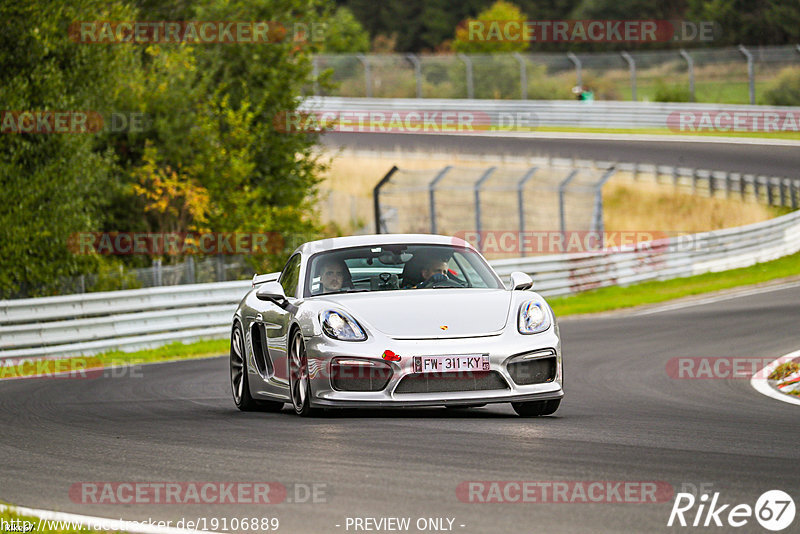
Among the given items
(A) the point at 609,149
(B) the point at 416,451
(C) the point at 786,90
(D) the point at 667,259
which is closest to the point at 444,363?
(B) the point at 416,451

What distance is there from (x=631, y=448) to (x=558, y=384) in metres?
1.71

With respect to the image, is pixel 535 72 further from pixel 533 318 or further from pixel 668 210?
pixel 533 318

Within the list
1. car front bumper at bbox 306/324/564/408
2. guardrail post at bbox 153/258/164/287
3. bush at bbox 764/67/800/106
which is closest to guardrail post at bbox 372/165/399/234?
guardrail post at bbox 153/258/164/287

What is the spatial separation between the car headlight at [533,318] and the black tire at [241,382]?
259 cm

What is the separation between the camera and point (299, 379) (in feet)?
29.1

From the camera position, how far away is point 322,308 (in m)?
8.77

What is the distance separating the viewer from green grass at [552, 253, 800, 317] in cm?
2415

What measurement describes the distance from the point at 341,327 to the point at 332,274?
1028mm

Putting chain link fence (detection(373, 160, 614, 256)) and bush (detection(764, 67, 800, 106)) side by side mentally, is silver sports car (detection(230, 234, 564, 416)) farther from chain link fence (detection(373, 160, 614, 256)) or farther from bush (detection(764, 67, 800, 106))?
bush (detection(764, 67, 800, 106))

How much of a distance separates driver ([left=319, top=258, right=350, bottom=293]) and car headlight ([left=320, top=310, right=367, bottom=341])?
744 mm

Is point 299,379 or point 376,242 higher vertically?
point 376,242

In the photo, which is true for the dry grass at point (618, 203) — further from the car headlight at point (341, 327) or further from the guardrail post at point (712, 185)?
the car headlight at point (341, 327)

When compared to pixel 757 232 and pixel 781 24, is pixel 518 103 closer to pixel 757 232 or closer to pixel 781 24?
pixel 757 232

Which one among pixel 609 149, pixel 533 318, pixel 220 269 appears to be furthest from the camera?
pixel 609 149
